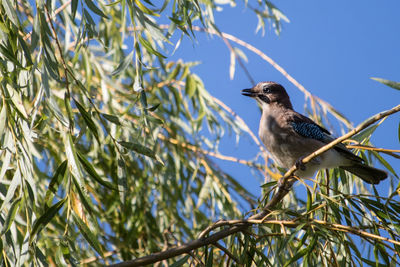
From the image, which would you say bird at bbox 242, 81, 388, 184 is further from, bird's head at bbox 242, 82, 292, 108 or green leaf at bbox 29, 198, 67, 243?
green leaf at bbox 29, 198, 67, 243

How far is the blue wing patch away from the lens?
3842 millimetres

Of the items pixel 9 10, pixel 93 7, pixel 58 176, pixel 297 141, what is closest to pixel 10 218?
pixel 58 176

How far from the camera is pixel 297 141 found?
382 centimetres

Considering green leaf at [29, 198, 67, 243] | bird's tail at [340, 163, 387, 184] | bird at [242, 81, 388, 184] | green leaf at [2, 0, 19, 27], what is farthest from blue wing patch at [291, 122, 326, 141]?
green leaf at [2, 0, 19, 27]

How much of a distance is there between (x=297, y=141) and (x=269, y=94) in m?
0.60

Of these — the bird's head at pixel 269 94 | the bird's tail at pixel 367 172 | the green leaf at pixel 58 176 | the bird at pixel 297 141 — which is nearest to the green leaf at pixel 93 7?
the green leaf at pixel 58 176

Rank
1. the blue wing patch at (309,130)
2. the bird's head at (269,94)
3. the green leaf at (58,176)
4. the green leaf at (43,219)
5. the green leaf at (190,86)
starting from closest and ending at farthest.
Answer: the green leaf at (43,219) → the green leaf at (58,176) → the blue wing patch at (309,130) → the bird's head at (269,94) → the green leaf at (190,86)

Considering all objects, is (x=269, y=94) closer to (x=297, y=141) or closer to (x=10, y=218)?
(x=297, y=141)

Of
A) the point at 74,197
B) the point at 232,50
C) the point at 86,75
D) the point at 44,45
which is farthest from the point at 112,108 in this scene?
the point at 44,45

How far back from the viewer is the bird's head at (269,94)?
4281mm

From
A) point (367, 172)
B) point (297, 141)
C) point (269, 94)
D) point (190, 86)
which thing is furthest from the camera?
point (190, 86)

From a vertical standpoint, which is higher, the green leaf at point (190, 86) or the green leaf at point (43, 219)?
the green leaf at point (190, 86)

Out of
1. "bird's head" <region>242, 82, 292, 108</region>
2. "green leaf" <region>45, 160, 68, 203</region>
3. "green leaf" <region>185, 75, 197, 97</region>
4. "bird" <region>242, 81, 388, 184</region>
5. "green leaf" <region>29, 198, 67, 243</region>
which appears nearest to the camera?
"green leaf" <region>29, 198, 67, 243</region>

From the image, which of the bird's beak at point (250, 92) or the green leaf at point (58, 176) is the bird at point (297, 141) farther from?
the green leaf at point (58, 176)
